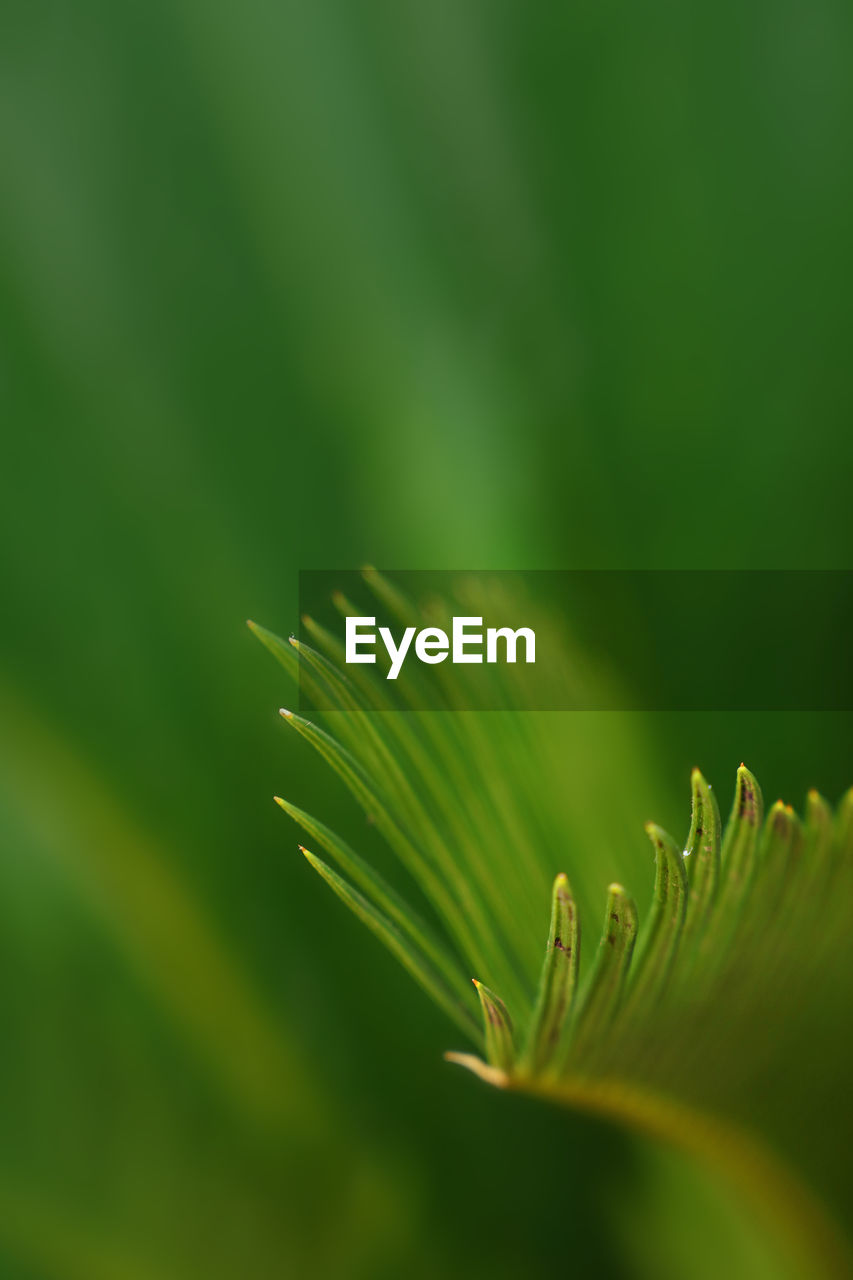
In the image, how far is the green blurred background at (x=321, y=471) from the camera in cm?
69

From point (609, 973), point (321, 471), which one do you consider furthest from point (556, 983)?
point (321, 471)

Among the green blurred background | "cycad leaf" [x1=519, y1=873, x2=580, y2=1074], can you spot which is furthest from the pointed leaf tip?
the green blurred background

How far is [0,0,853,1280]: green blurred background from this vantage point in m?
0.69

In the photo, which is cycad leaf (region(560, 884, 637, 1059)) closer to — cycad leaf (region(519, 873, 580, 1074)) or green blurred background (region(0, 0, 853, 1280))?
cycad leaf (region(519, 873, 580, 1074))

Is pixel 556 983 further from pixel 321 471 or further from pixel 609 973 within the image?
pixel 321 471

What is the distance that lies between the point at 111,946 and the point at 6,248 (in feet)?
1.60

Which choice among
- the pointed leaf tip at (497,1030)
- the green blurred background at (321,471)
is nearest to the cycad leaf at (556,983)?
the pointed leaf tip at (497,1030)

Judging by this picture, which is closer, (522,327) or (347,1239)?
(347,1239)

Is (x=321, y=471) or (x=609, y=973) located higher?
(x=321, y=471)

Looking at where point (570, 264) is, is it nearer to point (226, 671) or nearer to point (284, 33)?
point (284, 33)

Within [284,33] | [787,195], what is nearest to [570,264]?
[787,195]

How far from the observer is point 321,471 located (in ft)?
2.69

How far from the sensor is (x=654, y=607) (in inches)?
29.3

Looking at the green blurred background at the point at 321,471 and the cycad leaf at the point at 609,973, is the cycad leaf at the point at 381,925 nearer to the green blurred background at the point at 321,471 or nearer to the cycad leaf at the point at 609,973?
the cycad leaf at the point at 609,973
